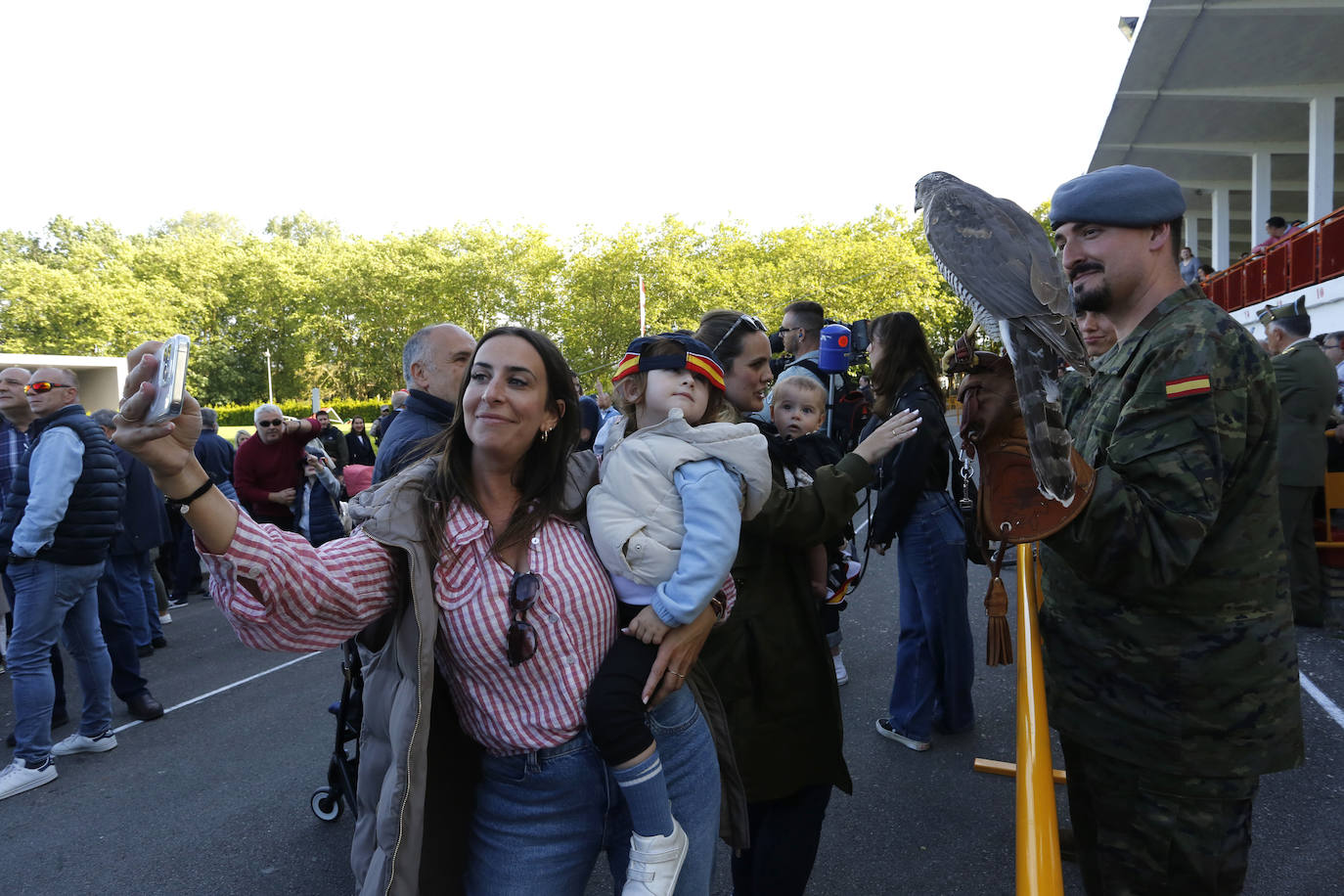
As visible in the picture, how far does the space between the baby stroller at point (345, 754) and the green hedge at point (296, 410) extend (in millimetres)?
40892

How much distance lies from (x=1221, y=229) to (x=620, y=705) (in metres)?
29.0

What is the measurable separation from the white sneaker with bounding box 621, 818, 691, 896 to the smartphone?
1266 mm

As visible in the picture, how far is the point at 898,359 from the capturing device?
Answer: 3.75 m

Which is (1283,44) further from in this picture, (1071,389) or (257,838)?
(257,838)

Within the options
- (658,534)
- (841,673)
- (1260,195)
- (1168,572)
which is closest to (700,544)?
(658,534)

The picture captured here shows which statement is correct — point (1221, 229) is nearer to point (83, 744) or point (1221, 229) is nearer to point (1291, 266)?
point (1291, 266)

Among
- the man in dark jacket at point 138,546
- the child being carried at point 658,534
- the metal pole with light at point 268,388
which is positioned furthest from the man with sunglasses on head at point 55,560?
the metal pole with light at point 268,388

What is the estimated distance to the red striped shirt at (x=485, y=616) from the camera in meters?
1.50

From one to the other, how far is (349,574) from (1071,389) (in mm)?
2017

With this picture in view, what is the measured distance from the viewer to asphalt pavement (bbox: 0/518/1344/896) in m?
3.15

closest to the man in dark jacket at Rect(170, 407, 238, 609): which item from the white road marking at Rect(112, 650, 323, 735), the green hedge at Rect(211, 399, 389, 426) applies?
the white road marking at Rect(112, 650, 323, 735)

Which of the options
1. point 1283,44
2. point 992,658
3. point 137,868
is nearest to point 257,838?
point 137,868

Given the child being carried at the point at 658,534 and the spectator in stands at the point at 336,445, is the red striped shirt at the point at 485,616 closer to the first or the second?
the child being carried at the point at 658,534

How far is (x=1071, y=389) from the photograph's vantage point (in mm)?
2252
